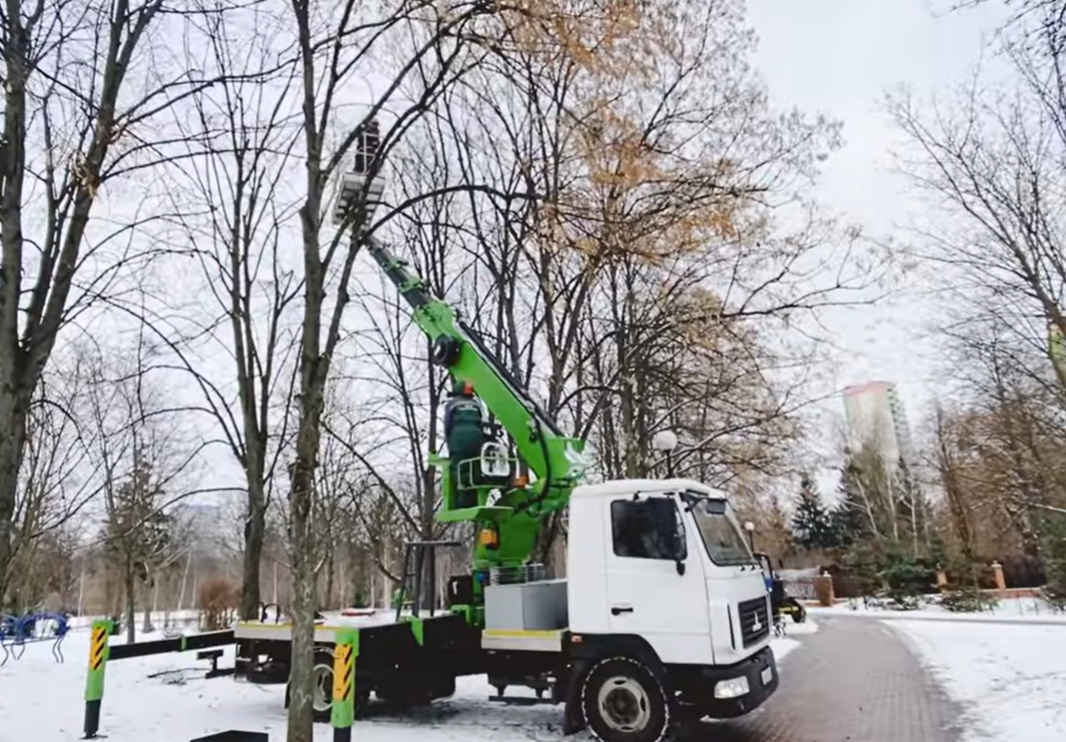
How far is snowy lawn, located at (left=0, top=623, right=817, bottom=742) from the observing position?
7.44 meters

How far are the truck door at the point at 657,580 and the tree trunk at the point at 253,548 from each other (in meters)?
7.52

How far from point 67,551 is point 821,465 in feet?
104

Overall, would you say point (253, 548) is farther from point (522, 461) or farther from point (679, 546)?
point (679, 546)

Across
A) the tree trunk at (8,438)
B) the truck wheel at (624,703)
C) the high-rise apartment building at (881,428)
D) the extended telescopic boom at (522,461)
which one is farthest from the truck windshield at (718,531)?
the high-rise apartment building at (881,428)

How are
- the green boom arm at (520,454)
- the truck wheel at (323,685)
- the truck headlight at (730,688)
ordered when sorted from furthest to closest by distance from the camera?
the green boom arm at (520,454) → the truck wheel at (323,685) → the truck headlight at (730,688)

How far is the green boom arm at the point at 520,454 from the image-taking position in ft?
28.0

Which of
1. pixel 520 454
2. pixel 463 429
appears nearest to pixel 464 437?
pixel 463 429

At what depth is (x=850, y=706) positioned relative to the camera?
358 inches

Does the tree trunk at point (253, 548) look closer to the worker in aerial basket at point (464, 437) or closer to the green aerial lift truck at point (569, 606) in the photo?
the green aerial lift truck at point (569, 606)

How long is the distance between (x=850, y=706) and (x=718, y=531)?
3.52m

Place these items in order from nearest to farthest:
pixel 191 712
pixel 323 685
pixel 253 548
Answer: pixel 323 685, pixel 191 712, pixel 253 548

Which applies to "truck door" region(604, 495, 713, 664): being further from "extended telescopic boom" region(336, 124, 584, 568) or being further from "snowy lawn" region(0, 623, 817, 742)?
"snowy lawn" region(0, 623, 817, 742)

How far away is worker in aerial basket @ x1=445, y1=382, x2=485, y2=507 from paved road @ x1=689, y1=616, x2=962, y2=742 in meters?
3.57

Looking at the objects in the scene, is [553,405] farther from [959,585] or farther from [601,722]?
[959,585]
